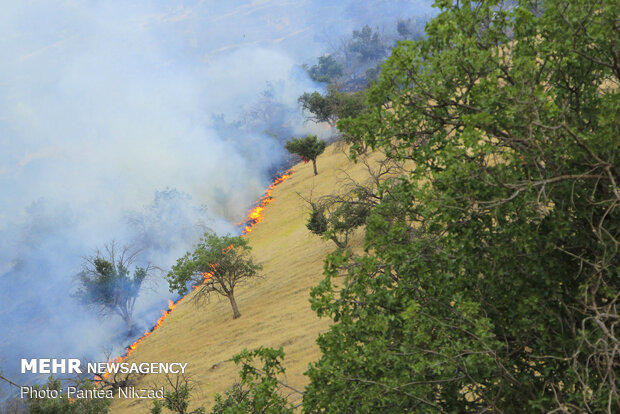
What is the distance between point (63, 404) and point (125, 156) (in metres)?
41.4

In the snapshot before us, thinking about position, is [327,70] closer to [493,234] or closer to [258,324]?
[258,324]

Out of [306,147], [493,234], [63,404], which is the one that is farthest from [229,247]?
[493,234]

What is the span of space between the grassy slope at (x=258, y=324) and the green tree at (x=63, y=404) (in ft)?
7.78

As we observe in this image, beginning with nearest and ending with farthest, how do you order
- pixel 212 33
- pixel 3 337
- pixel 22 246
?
pixel 3 337 < pixel 22 246 < pixel 212 33

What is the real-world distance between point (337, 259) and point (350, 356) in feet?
3.09

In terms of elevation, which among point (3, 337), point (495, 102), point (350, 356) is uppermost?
point (3, 337)

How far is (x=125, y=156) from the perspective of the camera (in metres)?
51.8

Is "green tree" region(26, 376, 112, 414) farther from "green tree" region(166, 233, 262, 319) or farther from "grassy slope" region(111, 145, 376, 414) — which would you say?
"green tree" region(166, 233, 262, 319)

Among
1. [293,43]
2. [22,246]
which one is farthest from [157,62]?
[22,246]

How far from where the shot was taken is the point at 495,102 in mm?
5195

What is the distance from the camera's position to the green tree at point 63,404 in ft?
41.3

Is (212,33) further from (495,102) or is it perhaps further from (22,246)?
(495,102)

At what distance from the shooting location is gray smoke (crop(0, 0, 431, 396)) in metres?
35.7

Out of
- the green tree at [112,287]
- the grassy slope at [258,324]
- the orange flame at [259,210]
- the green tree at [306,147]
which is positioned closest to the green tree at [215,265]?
the grassy slope at [258,324]
